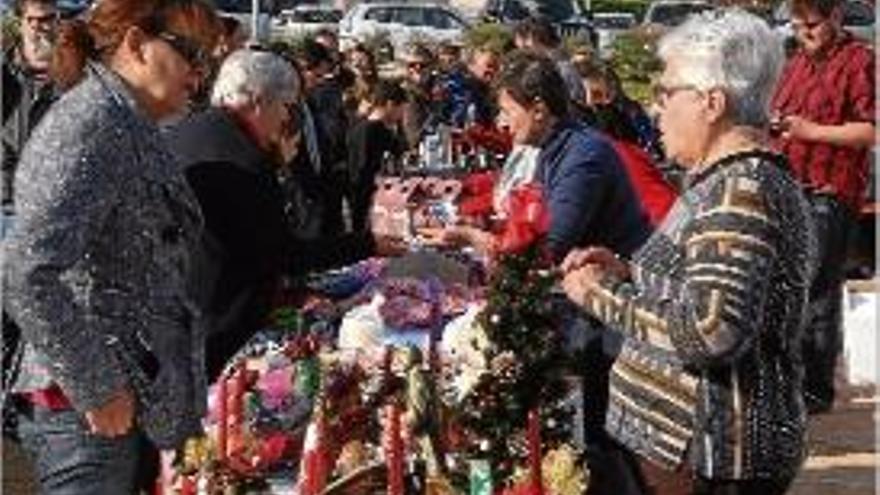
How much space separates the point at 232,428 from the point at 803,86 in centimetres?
304

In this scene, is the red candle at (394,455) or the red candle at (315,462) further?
the red candle at (315,462)

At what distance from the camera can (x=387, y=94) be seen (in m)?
12.1

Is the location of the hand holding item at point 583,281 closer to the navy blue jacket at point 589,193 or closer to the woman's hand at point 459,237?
the woman's hand at point 459,237

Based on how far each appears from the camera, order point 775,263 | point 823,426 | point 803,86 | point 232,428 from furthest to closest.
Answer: point 823,426 < point 803,86 < point 232,428 < point 775,263

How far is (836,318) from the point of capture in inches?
310

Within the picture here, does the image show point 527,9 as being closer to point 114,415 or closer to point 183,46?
point 183,46

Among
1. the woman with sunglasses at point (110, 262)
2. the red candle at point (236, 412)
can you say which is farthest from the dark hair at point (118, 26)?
the red candle at point (236, 412)

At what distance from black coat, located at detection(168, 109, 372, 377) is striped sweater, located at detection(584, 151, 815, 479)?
5.63ft

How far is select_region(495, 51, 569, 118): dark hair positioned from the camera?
6.20m

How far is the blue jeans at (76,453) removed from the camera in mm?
4109

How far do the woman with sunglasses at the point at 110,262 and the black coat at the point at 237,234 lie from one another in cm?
107

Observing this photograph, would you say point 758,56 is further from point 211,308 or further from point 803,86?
point 803,86

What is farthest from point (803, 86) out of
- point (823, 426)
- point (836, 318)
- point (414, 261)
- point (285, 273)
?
point (285, 273)

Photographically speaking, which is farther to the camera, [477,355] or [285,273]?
[285,273]
